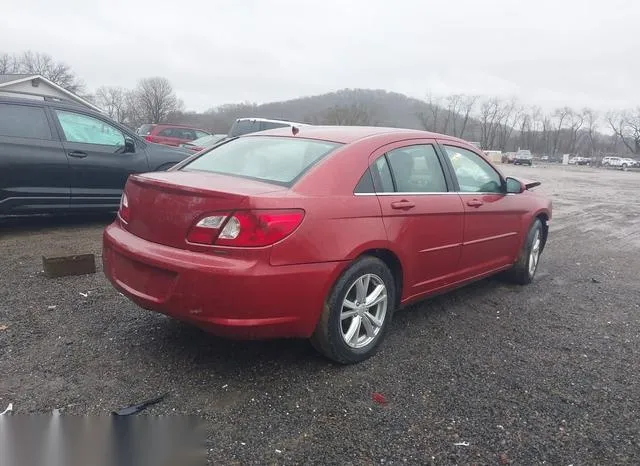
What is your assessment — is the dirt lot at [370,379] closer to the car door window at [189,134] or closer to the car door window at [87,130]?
the car door window at [87,130]

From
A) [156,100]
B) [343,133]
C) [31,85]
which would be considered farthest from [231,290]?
[156,100]

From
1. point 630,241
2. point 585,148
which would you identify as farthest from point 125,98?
point 585,148

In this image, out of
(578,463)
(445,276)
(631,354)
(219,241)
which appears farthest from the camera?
(445,276)

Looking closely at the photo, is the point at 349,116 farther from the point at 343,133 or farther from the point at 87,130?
the point at 343,133

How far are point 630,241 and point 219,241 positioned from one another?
8047 millimetres

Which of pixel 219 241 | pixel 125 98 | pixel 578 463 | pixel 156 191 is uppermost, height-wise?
pixel 125 98

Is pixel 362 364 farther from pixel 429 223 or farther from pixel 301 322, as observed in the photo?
pixel 429 223

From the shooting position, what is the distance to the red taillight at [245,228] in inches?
110

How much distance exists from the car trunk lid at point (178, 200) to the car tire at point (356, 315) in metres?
0.71

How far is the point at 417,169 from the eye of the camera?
3902mm

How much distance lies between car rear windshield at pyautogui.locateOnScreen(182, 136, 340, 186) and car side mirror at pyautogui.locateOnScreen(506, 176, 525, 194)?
215 cm

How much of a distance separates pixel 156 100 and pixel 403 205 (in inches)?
3324

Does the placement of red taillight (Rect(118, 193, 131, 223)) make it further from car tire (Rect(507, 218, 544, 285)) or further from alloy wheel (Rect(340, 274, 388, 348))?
car tire (Rect(507, 218, 544, 285))

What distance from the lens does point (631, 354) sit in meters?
3.69
